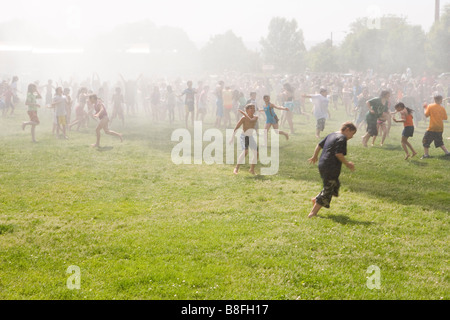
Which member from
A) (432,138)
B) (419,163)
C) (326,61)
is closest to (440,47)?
(326,61)

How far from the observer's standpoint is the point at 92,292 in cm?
539

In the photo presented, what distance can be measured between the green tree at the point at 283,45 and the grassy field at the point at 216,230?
79.0m

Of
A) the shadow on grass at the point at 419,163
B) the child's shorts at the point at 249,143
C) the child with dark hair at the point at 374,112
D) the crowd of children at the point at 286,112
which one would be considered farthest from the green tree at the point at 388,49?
the child's shorts at the point at 249,143

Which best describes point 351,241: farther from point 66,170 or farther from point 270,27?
point 270,27

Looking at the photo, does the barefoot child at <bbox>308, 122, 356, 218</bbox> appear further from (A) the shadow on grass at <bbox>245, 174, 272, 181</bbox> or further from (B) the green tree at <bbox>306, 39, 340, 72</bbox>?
(B) the green tree at <bbox>306, 39, 340, 72</bbox>

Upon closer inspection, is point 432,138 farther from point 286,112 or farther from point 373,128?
point 286,112

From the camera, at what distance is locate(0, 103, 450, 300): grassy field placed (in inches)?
220

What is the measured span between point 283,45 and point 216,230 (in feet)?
290

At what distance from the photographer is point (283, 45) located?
92000 mm

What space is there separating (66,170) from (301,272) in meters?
7.80

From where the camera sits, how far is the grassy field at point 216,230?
18.4ft

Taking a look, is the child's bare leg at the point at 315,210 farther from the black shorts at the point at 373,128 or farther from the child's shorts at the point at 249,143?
the black shorts at the point at 373,128

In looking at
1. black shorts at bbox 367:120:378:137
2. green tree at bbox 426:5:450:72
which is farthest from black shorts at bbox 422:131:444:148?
green tree at bbox 426:5:450:72
